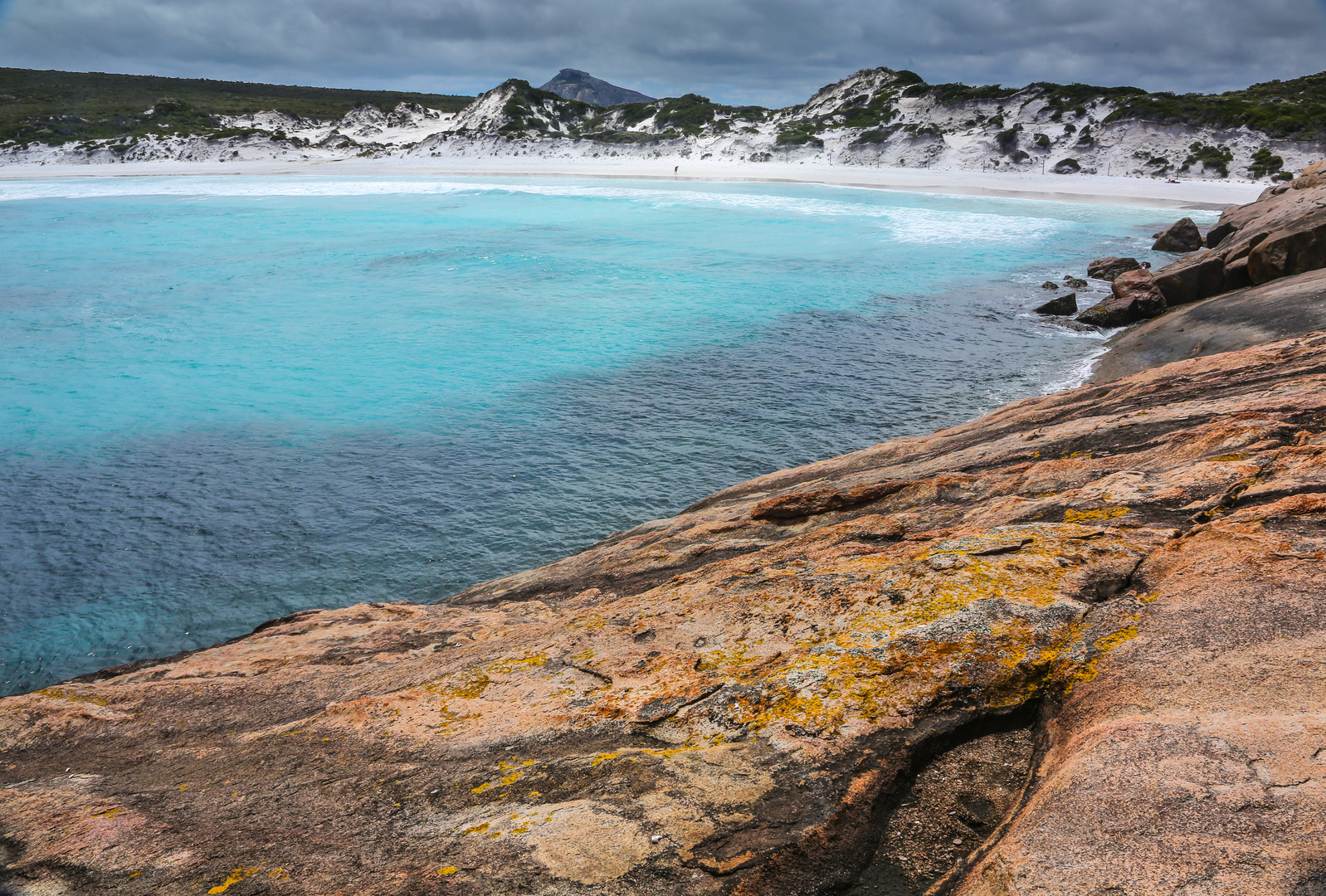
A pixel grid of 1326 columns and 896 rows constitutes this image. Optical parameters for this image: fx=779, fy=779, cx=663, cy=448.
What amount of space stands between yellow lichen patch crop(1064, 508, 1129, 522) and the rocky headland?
0.08ft

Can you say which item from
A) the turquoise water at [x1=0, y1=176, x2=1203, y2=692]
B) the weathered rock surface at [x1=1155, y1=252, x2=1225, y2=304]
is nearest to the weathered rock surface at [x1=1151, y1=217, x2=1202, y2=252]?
the turquoise water at [x1=0, y1=176, x2=1203, y2=692]

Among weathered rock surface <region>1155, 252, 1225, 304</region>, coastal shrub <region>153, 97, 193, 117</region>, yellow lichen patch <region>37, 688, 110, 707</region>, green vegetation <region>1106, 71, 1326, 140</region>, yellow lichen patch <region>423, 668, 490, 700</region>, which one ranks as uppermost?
coastal shrub <region>153, 97, 193, 117</region>

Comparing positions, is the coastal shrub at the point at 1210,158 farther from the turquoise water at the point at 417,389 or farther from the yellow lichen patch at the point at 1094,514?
the yellow lichen patch at the point at 1094,514

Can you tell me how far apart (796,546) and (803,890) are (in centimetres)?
432

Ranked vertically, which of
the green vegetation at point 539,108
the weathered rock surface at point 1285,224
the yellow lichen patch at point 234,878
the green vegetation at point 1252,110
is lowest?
the yellow lichen patch at point 234,878

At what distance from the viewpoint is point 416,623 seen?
8000 mm

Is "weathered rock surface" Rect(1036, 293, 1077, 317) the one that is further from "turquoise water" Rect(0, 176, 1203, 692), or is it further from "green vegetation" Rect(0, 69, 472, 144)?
"green vegetation" Rect(0, 69, 472, 144)

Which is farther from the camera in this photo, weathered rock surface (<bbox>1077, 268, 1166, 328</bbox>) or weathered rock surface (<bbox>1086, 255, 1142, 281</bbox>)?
weathered rock surface (<bbox>1086, 255, 1142, 281</bbox>)

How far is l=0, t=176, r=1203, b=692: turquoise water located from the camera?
1238 centimetres

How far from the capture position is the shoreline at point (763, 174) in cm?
6075

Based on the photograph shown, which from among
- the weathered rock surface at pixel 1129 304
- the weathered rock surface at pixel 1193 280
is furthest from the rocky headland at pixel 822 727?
the weathered rock surface at pixel 1129 304

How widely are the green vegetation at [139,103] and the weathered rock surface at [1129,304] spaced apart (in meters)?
126

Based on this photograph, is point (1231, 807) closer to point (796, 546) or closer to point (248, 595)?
point (796, 546)

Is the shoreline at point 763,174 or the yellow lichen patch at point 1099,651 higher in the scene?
the shoreline at point 763,174
